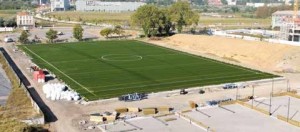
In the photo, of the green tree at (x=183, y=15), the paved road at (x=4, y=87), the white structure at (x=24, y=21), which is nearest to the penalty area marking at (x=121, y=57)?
the paved road at (x=4, y=87)

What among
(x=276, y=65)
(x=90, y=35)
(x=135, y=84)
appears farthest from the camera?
(x=90, y=35)

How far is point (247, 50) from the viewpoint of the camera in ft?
265

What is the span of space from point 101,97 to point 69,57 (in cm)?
3001

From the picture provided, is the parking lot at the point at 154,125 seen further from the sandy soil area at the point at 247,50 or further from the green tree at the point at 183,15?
the green tree at the point at 183,15

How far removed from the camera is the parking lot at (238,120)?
38000mm

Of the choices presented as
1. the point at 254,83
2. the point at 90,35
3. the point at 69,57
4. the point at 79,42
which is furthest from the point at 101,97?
the point at 90,35

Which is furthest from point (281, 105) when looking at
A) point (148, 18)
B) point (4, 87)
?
point (148, 18)

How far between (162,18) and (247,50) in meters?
29.8

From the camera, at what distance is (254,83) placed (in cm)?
5766

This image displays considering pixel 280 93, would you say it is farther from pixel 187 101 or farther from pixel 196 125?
pixel 196 125

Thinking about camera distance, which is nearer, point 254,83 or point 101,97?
point 101,97

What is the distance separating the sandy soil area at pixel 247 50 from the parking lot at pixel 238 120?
27.7m

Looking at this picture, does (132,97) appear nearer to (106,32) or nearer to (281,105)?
(281,105)

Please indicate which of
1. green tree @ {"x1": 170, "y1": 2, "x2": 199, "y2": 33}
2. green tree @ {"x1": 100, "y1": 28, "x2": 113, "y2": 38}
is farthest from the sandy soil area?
green tree @ {"x1": 100, "y1": 28, "x2": 113, "y2": 38}
